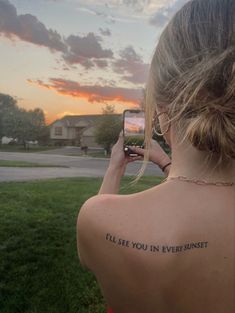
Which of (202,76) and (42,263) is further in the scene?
(42,263)

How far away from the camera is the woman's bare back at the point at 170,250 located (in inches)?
26.5

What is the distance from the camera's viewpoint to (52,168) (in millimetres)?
10031

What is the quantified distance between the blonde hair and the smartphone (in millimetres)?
482

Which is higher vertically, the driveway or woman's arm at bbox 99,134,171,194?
woman's arm at bbox 99,134,171,194

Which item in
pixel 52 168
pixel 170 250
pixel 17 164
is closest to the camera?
pixel 170 250

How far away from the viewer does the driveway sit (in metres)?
7.93

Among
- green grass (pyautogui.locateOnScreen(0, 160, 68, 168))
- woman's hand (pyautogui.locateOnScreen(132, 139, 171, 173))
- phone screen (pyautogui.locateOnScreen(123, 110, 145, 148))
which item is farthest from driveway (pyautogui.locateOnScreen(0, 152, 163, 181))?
woman's hand (pyautogui.locateOnScreen(132, 139, 171, 173))

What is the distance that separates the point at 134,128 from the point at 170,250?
0.81 metres

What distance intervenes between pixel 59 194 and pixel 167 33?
5.30 m

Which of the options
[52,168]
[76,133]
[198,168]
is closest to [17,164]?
[52,168]

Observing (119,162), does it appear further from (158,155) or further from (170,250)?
(170,250)

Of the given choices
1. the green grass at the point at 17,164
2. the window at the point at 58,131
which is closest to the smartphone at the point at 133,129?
the window at the point at 58,131

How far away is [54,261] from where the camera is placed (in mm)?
3395

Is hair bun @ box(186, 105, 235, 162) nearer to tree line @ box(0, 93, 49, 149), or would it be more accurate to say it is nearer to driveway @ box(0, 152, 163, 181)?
tree line @ box(0, 93, 49, 149)
